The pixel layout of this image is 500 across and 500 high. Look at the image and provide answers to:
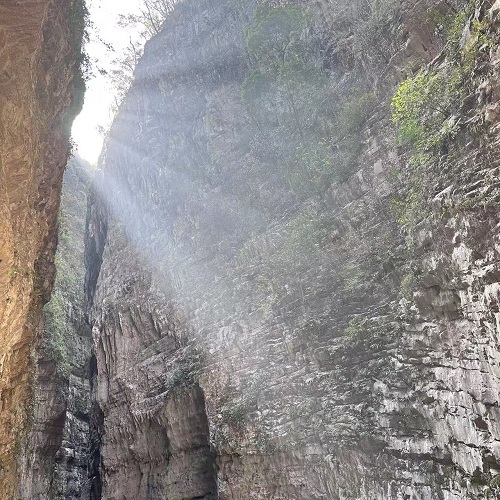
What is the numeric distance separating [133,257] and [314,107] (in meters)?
12.4

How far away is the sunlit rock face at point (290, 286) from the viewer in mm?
9070

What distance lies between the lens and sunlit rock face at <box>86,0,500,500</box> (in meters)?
9.07

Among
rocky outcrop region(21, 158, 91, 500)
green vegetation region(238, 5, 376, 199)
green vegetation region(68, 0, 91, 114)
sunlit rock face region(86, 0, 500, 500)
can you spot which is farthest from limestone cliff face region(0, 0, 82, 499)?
green vegetation region(238, 5, 376, 199)

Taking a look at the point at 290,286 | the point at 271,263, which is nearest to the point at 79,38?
the point at 271,263

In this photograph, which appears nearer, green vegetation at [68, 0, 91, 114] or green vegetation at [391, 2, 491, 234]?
green vegetation at [391, 2, 491, 234]

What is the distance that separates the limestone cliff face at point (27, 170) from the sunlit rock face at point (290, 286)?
614 centimetres

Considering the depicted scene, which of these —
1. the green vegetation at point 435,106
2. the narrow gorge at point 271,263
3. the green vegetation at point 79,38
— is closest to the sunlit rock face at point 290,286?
the narrow gorge at point 271,263

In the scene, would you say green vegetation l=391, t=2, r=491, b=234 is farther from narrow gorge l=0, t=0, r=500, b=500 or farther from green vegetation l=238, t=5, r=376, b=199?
green vegetation l=238, t=5, r=376, b=199

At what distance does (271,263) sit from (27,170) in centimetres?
841

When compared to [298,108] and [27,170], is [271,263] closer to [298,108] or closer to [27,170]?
[298,108]

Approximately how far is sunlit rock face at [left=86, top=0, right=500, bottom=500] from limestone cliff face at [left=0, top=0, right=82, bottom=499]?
614cm

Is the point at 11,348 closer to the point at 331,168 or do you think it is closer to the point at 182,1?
the point at 331,168

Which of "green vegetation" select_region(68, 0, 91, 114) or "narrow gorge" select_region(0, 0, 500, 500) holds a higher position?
"green vegetation" select_region(68, 0, 91, 114)

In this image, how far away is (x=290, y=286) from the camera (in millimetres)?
15094
